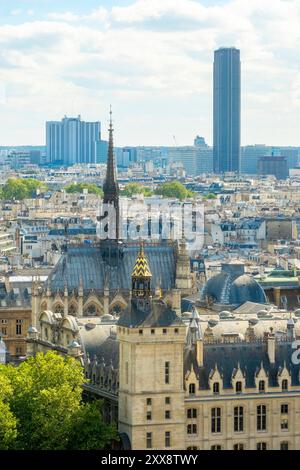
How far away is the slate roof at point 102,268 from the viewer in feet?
488

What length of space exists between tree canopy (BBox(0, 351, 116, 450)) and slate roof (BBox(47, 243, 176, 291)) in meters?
35.1

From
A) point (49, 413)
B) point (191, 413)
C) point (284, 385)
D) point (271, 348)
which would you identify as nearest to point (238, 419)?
point (191, 413)

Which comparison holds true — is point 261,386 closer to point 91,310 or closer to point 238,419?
point 238,419

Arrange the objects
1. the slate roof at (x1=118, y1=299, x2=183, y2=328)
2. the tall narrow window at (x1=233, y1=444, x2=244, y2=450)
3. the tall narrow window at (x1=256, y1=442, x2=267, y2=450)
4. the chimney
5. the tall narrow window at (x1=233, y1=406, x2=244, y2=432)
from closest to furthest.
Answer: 1. the slate roof at (x1=118, y1=299, x2=183, y2=328)
2. the tall narrow window at (x1=233, y1=444, x2=244, y2=450)
3. the tall narrow window at (x1=256, y1=442, x2=267, y2=450)
4. the tall narrow window at (x1=233, y1=406, x2=244, y2=432)
5. the chimney

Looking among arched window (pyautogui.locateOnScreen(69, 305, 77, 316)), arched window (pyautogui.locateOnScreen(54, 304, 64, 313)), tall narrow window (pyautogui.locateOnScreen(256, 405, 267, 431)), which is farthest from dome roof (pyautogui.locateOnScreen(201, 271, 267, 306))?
tall narrow window (pyautogui.locateOnScreen(256, 405, 267, 431))

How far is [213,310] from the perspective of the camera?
463 feet

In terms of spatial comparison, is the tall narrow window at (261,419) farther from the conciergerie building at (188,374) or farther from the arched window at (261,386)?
the arched window at (261,386)

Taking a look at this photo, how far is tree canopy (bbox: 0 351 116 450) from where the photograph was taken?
107 metres

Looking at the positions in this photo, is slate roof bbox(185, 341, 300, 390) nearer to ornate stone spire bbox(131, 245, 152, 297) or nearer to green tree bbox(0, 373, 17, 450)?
ornate stone spire bbox(131, 245, 152, 297)

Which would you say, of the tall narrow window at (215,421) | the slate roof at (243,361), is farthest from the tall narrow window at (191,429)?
the slate roof at (243,361)

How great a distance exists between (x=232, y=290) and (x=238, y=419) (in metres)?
32.6
